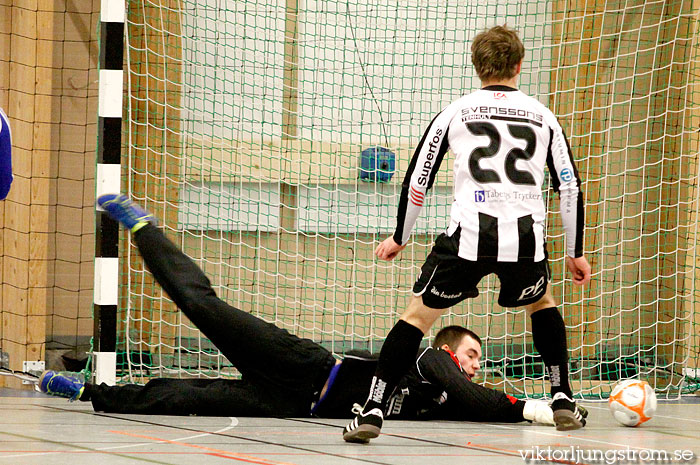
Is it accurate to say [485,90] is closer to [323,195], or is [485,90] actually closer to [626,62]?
[323,195]

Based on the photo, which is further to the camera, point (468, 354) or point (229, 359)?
point (468, 354)

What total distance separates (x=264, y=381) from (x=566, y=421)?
49.9 inches

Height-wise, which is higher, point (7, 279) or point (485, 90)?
point (485, 90)

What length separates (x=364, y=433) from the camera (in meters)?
3.23

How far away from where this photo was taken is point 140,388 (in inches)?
160

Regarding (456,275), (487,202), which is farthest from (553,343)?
(487,202)

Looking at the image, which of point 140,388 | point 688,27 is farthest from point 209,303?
point 688,27

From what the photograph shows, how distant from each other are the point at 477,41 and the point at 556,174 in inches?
22.7

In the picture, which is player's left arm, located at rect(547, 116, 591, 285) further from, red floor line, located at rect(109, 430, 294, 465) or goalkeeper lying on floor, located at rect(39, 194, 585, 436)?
red floor line, located at rect(109, 430, 294, 465)

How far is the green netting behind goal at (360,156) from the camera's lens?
240 inches

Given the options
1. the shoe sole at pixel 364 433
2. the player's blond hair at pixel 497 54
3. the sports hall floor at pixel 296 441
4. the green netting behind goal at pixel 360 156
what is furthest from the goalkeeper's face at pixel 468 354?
the green netting behind goal at pixel 360 156

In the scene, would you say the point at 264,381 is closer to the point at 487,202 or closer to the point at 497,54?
the point at 487,202

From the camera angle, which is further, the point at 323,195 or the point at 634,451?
the point at 323,195

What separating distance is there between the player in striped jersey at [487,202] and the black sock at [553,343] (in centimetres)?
11
